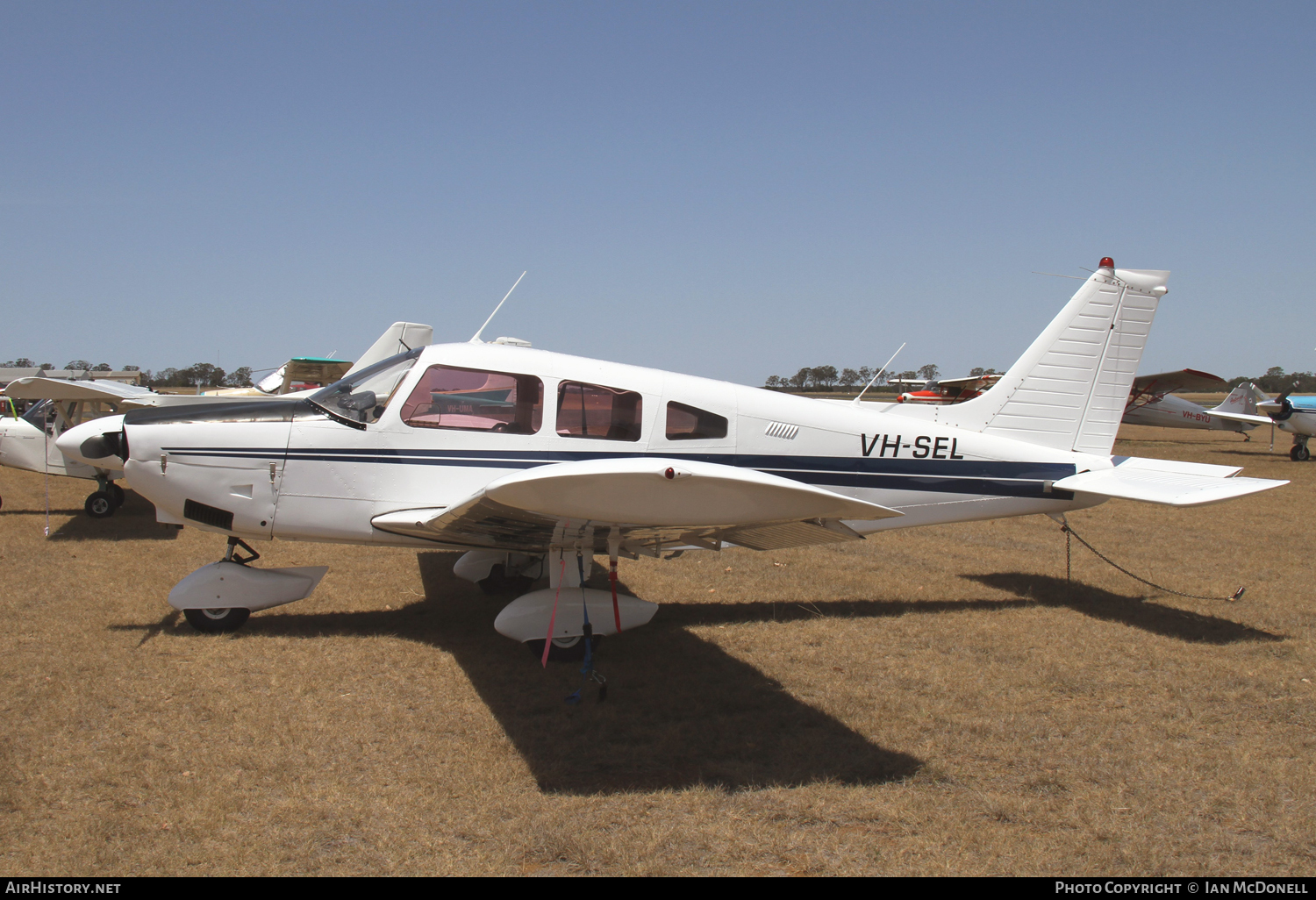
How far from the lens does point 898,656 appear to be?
530 cm

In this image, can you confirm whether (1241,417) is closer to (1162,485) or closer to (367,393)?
(1162,485)

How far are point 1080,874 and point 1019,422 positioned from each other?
4342 millimetres

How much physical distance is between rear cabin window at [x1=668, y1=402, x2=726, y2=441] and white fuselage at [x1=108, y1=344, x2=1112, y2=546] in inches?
1.6

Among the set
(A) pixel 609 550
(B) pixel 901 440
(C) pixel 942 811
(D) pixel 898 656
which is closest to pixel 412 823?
(A) pixel 609 550

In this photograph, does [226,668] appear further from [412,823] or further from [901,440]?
[901,440]

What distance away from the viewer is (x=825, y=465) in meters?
5.87

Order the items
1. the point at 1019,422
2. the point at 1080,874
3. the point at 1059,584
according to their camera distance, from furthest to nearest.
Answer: the point at 1059,584, the point at 1019,422, the point at 1080,874

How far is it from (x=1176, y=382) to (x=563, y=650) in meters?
27.4

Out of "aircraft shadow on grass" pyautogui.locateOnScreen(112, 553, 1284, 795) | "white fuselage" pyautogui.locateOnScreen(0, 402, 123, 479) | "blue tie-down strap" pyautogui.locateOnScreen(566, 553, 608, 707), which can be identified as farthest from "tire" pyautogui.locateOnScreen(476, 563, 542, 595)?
"white fuselage" pyautogui.locateOnScreen(0, 402, 123, 479)

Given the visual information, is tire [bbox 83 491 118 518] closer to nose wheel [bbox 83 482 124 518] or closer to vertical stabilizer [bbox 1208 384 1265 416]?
nose wheel [bbox 83 482 124 518]

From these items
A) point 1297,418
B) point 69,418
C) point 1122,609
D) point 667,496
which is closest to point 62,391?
point 69,418

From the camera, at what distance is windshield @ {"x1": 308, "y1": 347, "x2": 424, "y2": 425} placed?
532 cm

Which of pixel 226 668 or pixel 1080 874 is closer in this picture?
pixel 1080 874

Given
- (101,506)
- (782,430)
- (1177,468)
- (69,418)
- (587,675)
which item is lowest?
(101,506)
